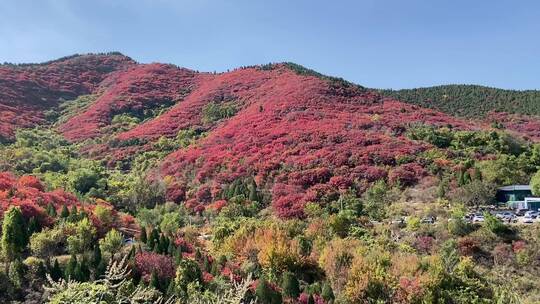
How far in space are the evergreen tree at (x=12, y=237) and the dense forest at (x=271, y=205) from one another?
105 mm

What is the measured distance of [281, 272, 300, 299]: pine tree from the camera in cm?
3738

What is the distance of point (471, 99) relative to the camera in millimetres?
→ 120750

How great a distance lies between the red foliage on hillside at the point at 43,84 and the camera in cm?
10856

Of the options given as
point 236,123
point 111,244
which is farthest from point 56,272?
point 236,123

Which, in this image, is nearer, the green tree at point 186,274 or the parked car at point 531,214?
the green tree at point 186,274

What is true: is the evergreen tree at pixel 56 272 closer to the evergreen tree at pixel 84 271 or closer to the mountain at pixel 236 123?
the evergreen tree at pixel 84 271

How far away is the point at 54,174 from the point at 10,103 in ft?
170

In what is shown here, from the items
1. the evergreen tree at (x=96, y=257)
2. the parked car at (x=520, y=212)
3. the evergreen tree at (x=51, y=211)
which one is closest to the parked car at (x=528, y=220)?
the parked car at (x=520, y=212)

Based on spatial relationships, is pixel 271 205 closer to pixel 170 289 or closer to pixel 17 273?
pixel 170 289

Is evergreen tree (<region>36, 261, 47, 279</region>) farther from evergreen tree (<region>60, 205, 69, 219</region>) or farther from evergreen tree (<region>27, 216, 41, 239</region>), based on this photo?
evergreen tree (<region>60, 205, 69, 219</region>)

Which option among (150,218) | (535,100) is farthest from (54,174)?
→ (535,100)

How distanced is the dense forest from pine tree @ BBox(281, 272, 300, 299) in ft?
0.50

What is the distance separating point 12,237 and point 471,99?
10637cm

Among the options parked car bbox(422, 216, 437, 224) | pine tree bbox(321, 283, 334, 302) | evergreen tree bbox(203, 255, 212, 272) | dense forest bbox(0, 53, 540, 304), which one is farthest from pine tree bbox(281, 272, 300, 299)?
parked car bbox(422, 216, 437, 224)
